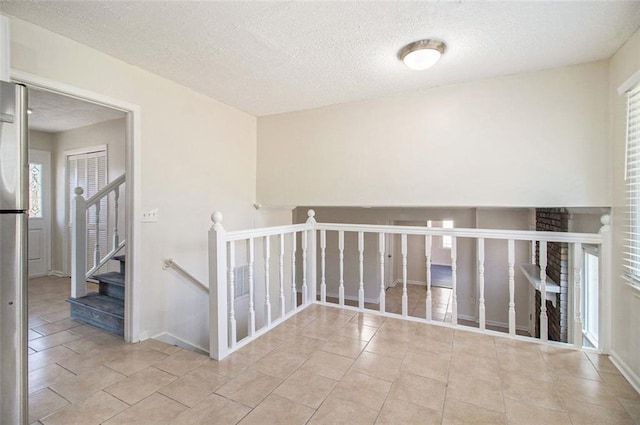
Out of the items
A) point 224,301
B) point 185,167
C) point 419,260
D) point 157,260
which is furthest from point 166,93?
point 419,260

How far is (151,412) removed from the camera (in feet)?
5.24

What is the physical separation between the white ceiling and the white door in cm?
406

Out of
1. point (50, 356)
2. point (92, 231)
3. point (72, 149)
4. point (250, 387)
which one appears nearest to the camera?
point (250, 387)

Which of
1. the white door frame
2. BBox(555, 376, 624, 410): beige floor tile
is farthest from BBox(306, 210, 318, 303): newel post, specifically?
BBox(555, 376, 624, 410): beige floor tile

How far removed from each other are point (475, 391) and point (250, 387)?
4.49 ft

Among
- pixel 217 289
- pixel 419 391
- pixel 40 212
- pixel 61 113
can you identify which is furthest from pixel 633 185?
pixel 40 212

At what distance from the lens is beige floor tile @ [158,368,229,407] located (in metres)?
1.71

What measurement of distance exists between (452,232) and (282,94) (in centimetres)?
216

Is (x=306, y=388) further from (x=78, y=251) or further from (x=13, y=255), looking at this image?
(x=78, y=251)

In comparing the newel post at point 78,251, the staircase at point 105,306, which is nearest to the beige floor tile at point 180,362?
the staircase at point 105,306

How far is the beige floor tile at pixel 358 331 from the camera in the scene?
98.1 inches

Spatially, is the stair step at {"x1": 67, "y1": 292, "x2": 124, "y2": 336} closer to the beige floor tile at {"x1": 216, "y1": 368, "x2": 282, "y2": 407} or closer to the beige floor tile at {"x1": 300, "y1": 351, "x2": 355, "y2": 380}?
the beige floor tile at {"x1": 216, "y1": 368, "x2": 282, "y2": 407}

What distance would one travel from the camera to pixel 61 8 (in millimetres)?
1750

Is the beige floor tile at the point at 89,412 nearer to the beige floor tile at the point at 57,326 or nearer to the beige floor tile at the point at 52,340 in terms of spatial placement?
the beige floor tile at the point at 52,340
